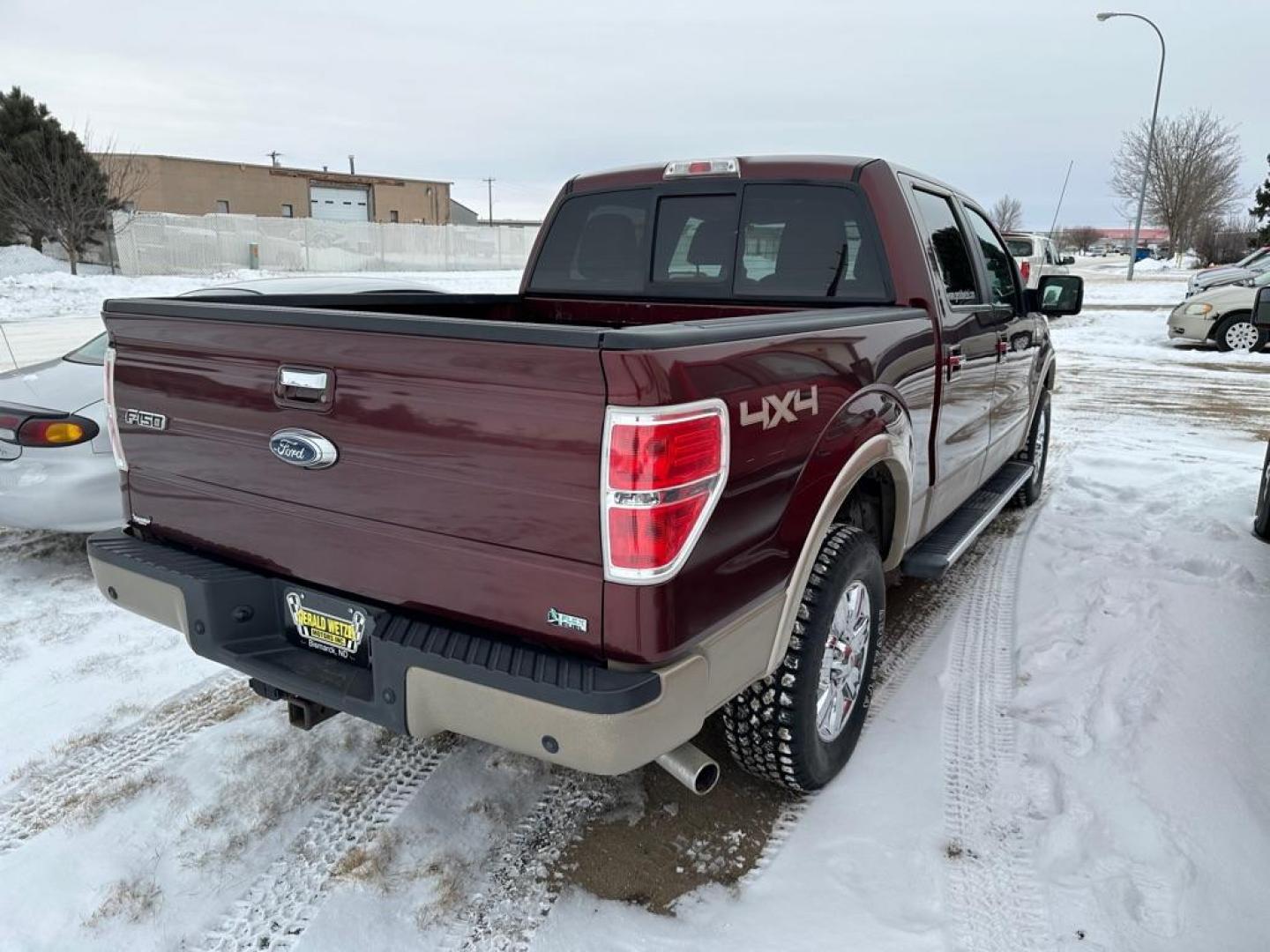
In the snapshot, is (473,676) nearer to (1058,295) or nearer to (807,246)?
(807,246)

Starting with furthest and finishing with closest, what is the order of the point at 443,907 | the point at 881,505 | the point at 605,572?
the point at 881,505 < the point at 443,907 < the point at 605,572

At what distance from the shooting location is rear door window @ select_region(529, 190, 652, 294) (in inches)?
169

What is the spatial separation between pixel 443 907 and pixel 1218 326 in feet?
57.2

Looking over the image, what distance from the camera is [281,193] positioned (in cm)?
5266

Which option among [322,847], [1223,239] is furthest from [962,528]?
[1223,239]

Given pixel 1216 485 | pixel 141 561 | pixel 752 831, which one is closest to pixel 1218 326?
pixel 1216 485

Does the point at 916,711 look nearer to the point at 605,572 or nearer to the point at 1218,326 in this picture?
the point at 605,572

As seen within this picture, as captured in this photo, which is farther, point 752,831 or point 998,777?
point 998,777

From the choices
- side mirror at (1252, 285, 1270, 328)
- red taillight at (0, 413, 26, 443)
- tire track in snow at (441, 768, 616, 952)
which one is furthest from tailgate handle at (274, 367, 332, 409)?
side mirror at (1252, 285, 1270, 328)

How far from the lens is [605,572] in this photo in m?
2.07

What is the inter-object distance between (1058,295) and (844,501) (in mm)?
2977

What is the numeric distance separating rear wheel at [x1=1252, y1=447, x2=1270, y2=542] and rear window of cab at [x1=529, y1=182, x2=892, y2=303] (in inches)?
131

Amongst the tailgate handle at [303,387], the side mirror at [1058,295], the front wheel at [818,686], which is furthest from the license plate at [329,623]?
the side mirror at [1058,295]

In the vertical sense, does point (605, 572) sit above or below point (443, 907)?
above
